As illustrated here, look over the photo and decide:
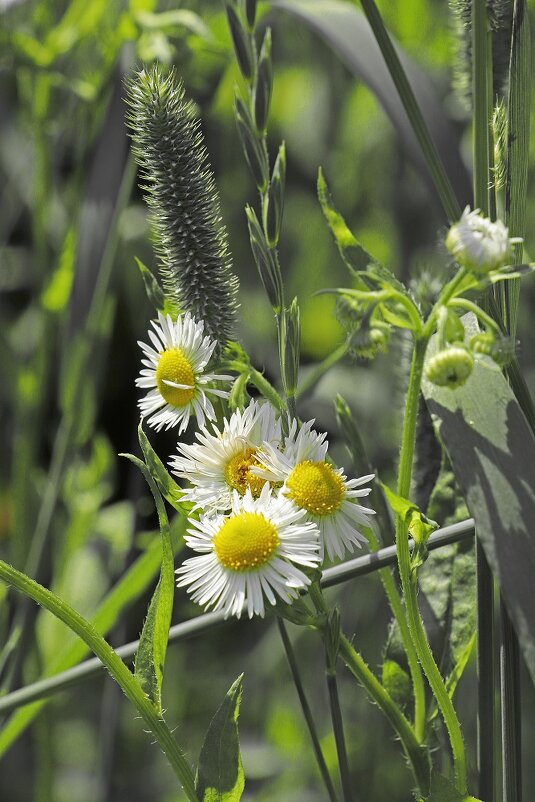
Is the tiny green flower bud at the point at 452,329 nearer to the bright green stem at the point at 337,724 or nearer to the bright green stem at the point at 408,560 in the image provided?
the bright green stem at the point at 408,560

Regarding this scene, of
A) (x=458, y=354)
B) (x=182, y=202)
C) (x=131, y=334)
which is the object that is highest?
(x=131, y=334)

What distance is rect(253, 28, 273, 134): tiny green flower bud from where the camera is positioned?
33cm

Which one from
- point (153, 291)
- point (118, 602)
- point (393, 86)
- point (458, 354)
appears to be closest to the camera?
point (458, 354)

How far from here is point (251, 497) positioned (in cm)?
35

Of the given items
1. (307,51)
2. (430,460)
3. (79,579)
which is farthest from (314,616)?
(307,51)

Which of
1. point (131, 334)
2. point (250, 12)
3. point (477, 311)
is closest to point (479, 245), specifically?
point (477, 311)

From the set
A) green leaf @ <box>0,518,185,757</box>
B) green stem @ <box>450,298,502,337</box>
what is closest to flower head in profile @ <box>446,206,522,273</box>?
green stem @ <box>450,298,502,337</box>

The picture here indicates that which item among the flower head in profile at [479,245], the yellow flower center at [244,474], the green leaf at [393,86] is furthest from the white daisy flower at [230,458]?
the green leaf at [393,86]

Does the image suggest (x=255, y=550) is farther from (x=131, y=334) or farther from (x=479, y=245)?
(x=131, y=334)

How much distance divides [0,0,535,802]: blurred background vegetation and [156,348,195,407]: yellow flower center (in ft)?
1.01

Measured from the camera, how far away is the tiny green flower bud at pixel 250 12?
0.33 meters

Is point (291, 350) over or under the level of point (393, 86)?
under

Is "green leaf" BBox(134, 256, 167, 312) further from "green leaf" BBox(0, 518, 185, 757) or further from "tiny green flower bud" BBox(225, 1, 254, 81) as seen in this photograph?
"green leaf" BBox(0, 518, 185, 757)

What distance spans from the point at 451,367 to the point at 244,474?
11cm
